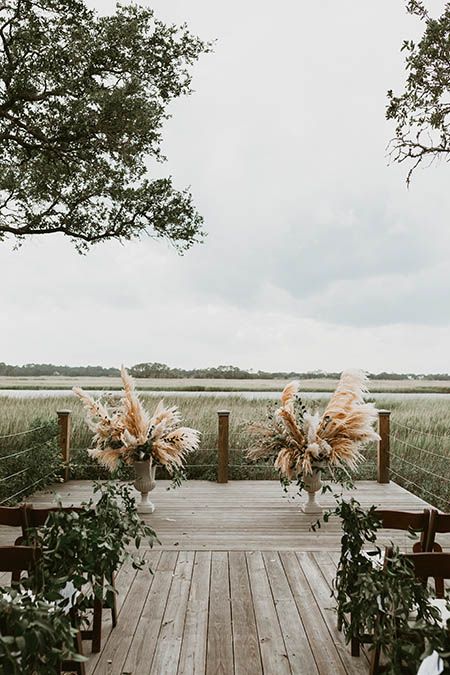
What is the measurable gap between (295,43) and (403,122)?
4.02m

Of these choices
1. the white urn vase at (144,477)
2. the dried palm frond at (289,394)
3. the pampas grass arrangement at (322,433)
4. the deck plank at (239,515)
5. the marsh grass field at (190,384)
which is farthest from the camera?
the marsh grass field at (190,384)

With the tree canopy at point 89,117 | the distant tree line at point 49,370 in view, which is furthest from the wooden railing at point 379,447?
the distant tree line at point 49,370

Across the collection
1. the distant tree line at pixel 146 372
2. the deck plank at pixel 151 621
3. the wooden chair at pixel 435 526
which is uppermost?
the distant tree line at pixel 146 372

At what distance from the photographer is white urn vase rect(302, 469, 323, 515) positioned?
18.3 feet

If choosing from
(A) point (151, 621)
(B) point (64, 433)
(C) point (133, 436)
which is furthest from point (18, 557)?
(B) point (64, 433)

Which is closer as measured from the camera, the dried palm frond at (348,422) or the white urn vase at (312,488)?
the dried palm frond at (348,422)

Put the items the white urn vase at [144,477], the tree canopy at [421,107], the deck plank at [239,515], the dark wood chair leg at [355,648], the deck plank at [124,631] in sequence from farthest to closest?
the white urn vase at [144,477] < the tree canopy at [421,107] < the deck plank at [239,515] < the dark wood chair leg at [355,648] < the deck plank at [124,631]

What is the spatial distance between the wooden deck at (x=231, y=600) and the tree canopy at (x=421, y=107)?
3148 mm

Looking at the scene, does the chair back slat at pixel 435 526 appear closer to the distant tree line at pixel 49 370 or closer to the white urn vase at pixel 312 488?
the white urn vase at pixel 312 488

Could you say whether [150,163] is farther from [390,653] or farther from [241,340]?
[390,653]

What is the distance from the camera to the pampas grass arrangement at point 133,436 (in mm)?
5289

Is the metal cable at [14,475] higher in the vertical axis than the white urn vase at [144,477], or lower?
lower

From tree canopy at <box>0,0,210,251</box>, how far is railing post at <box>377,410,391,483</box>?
3191 mm

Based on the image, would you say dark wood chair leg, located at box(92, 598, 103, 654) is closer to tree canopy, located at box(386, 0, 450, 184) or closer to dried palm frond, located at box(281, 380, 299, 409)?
dried palm frond, located at box(281, 380, 299, 409)
